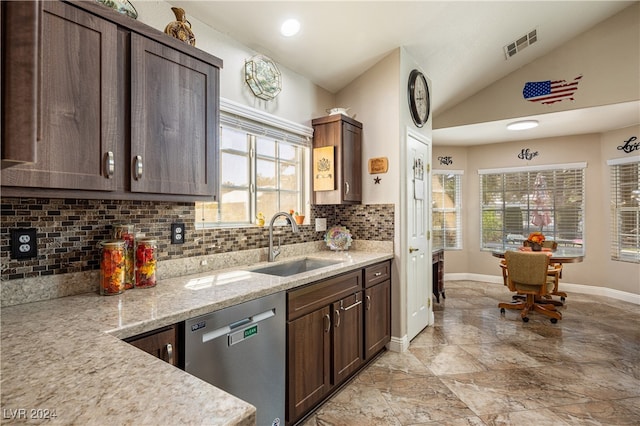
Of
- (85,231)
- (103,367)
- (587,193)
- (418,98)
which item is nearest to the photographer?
(103,367)

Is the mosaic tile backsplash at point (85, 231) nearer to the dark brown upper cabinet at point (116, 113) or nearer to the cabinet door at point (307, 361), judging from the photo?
the dark brown upper cabinet at point (116, 113)

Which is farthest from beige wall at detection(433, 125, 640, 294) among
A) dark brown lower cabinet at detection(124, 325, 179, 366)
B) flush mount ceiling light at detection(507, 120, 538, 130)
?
dark brown lower cabinet at detection(124, 325, 179, 366)

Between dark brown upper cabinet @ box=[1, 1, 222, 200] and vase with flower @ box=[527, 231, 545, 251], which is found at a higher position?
dark brown upper cabinet @ box=[1, 1, 222, 200]

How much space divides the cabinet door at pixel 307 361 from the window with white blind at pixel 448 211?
4491mm

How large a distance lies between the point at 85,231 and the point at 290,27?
6.41ft

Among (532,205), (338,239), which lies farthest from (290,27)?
(532,205)

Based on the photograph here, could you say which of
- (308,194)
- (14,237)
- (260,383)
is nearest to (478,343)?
(308,194)

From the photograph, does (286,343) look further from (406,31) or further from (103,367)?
(406,31)

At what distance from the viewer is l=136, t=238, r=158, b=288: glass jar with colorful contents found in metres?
1.71

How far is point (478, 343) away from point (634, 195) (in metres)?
3.68

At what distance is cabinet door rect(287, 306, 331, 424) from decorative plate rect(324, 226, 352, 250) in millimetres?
1047

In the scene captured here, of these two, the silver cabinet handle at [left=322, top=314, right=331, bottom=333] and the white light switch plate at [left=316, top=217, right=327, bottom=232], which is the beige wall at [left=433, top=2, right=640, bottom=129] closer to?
the white light switch plate at [left=316, top=217, right=327, bottom=232]

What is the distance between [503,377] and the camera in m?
2.64

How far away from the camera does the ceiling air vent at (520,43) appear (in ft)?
12.3
